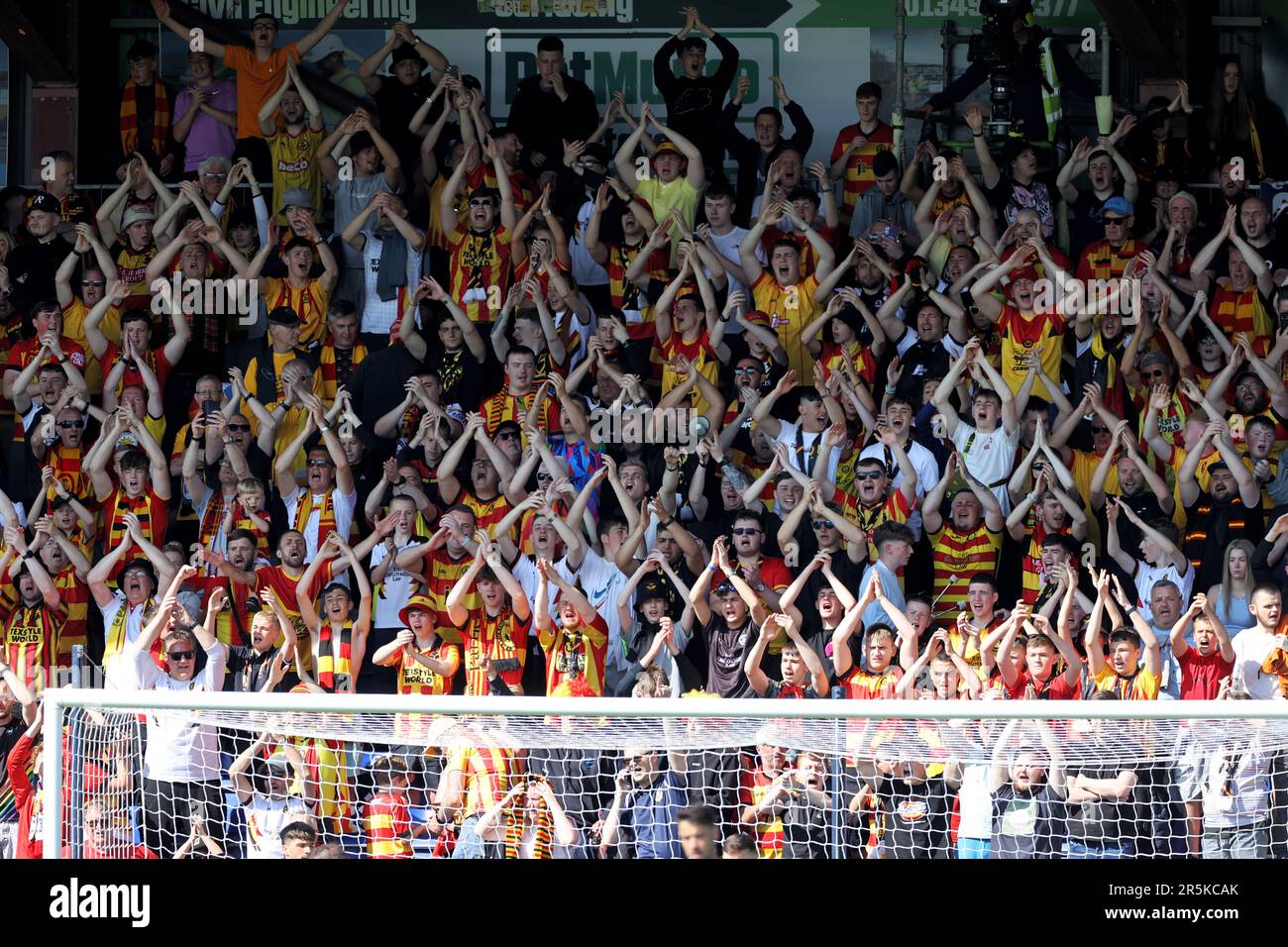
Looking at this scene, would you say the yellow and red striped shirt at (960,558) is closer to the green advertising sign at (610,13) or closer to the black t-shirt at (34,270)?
the green advertising sign at (610,13)

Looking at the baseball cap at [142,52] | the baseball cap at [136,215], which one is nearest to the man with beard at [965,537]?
the baseball cap at [136,215]

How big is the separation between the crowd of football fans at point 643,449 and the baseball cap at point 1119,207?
3 cm

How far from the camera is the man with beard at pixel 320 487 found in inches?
517

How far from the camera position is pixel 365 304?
47.4 ft

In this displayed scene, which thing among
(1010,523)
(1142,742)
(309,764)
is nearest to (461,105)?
(1010,523)

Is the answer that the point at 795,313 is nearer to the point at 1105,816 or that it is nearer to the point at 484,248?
the point at 484,248

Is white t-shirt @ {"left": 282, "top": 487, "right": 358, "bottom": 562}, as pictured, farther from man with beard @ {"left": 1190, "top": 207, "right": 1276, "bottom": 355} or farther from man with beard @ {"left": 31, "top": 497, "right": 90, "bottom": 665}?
man with beard @ {"left": 1190, "top": 207, "right": 1276, "bottom": 355}

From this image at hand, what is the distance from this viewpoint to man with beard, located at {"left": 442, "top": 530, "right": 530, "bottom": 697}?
12.3 meters

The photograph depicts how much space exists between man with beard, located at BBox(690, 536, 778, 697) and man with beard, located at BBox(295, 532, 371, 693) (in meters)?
1.70

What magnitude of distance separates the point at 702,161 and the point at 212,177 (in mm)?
2967

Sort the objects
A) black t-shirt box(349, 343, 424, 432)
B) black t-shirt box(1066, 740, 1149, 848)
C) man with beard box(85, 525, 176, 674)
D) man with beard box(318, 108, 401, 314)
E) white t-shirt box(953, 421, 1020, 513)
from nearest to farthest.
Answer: black t-shirt box(1066, 740, 1149, 848) < man with beard box(85, 525, 176, 674) < white t-shirt box(953, 421, 1020, 513) < black t-shirt box(349, 343, 424, 432) < man with beard box(318, 108, 401, 314)

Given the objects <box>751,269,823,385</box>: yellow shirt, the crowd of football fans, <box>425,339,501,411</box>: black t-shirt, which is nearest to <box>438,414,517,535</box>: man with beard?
the crowd of football fans
